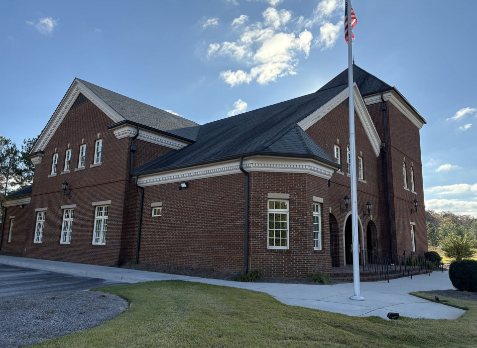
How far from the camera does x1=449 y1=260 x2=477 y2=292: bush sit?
35.2 ft

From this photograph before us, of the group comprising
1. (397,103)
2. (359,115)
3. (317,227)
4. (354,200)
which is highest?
(397,103)

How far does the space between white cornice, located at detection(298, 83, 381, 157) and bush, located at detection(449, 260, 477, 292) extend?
7699 millimetres

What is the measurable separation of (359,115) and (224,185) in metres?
A: 10.3

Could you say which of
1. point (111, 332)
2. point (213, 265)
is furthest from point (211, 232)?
point (111, 332)

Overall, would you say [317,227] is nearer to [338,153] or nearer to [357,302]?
[338,153]

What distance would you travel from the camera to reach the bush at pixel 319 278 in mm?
11430

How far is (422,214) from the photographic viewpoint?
24.9 m

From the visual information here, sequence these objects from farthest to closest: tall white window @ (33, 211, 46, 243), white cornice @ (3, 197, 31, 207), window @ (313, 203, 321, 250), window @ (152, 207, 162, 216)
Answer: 1. white cornice @ (3, 197, 31, 207)
2. tall white window @ (33, 211, 46, 243)
3. window @ (152, 207, 162, 216)
4. window @ (313, 203, 321, 250)

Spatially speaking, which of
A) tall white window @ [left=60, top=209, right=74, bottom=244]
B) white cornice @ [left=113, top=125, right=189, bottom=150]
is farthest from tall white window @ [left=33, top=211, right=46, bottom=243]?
white cornice @ [left=113, top=125, right=189, bottom=150]

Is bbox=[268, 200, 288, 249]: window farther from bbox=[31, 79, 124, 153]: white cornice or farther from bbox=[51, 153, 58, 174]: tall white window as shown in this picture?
bbox=[51, 153, 58, 174]: tall white window

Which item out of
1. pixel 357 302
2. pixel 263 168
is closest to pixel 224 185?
pixel 263 168

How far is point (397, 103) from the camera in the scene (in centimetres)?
2234

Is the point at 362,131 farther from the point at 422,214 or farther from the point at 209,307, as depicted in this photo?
the point at 209,307

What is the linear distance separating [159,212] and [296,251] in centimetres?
704
